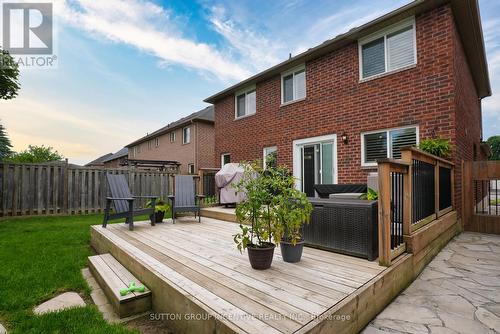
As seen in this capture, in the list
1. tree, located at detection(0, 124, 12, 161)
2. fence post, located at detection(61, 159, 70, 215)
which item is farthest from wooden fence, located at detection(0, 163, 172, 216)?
tree, located at detection(0, 124, 12, 161)

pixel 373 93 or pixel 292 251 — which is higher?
pixel 373 93

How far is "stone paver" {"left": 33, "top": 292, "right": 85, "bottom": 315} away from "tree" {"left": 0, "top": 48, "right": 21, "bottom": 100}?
440 inches

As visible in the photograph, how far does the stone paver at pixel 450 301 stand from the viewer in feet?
6.66

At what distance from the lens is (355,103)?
6867 millimetres

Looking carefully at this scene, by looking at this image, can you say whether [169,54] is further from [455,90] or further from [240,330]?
[240,330]

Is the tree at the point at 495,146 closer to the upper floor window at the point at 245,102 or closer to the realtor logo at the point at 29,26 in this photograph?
the upper floor window at the point at 245,102

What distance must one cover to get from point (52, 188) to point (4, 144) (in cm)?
2730

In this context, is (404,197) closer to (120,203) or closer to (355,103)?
(355,103)

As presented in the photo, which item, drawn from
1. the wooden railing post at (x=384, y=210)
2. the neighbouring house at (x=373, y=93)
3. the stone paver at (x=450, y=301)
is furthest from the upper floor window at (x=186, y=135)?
the wooden railing post at (x=384, y=210)

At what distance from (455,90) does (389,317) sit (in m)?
5.50

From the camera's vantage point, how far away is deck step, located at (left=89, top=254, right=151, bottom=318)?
230 cm

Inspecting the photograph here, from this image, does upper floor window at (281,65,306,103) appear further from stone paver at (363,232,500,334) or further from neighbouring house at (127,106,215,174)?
neighbouring house at (127,106,215,174)

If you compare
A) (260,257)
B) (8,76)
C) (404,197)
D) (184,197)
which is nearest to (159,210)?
(184,197)

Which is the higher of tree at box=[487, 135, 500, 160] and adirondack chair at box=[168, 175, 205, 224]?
tree at box=[487, 135, 500, 160]
